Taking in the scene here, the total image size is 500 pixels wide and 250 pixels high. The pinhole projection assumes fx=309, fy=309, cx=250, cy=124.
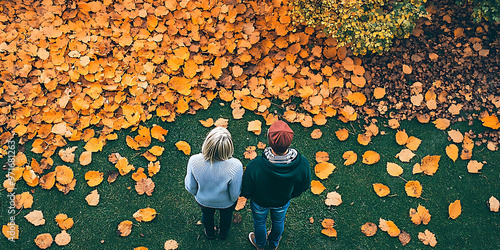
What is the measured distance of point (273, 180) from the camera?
1.90 meters

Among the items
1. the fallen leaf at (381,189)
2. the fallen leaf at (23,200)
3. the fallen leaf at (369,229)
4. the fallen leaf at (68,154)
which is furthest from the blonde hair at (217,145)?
the fallen leaf at (23,200)

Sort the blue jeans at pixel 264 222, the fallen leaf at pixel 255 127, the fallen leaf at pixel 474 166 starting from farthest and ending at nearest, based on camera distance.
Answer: the fallen leaf at pixel 255 127 < the fallen leaf at pixel 474 166 < the blue jeans at pixel 264 222

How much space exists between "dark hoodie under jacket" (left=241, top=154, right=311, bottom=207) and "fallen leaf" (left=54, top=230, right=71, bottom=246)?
184 centimetres

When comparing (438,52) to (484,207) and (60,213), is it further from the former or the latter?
(60,213)

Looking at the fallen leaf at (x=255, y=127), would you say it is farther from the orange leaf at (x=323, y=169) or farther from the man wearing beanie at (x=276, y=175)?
the man wearing beanie at (x=276, y=175)

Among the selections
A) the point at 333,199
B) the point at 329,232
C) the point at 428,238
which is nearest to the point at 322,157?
the point at 333,199

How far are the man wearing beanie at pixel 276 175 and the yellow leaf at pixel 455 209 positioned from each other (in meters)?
1.77

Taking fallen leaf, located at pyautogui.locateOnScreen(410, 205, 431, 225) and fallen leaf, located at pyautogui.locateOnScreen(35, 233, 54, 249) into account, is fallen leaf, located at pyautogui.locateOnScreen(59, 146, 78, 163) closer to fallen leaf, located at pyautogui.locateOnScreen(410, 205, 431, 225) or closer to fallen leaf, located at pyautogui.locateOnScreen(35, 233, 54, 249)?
fallen leaf, located at pyautogui.locateOnScreen(35, 233, 54, 249)

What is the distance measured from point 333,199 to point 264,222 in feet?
3.06

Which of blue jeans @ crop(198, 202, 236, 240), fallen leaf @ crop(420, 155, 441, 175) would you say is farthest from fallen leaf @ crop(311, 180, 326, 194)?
fallen leaf @ crop(420, 155, 441, 175)

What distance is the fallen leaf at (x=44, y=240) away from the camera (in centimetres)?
275

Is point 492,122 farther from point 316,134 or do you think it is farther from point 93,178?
point 93,178

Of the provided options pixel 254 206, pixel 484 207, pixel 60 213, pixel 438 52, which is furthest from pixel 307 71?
pixel 60 213

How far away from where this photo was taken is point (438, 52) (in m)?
3.58
